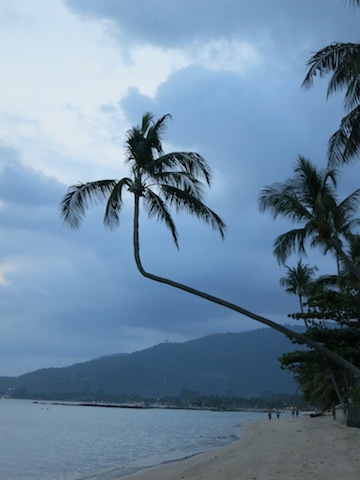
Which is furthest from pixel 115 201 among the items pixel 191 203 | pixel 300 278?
pixel 300 278

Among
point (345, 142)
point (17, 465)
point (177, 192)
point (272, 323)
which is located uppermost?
point (345, 142)

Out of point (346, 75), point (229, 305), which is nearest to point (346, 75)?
point (346, 75)

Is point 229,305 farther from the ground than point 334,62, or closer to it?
closer to it

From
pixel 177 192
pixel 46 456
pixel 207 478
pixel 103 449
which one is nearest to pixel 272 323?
pixel 177 192

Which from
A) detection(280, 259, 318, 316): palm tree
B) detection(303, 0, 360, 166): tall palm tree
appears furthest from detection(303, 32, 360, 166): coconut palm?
detection(280, 259, 318, 316): palm tree

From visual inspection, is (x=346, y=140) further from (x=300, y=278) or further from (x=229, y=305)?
(x=300, y=278)

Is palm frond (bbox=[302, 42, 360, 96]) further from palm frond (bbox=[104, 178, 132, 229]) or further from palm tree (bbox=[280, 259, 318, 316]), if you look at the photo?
palm tree (bbox=[280, 259, 318, 316])

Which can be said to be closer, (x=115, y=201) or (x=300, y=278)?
(x=115, y=201)

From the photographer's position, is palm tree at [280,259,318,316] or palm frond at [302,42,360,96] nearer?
palm frond at [302,42,360,96]

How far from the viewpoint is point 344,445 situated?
67.5 feet

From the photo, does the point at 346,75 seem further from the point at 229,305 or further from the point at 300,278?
the point at 300,278

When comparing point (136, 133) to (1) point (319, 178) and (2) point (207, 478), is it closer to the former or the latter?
(1) point (319, 178)

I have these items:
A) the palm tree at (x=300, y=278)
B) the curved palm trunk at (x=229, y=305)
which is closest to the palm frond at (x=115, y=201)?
the curved palm trunk at (x=229, y=305)

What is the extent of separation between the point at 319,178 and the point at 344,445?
10.5m
